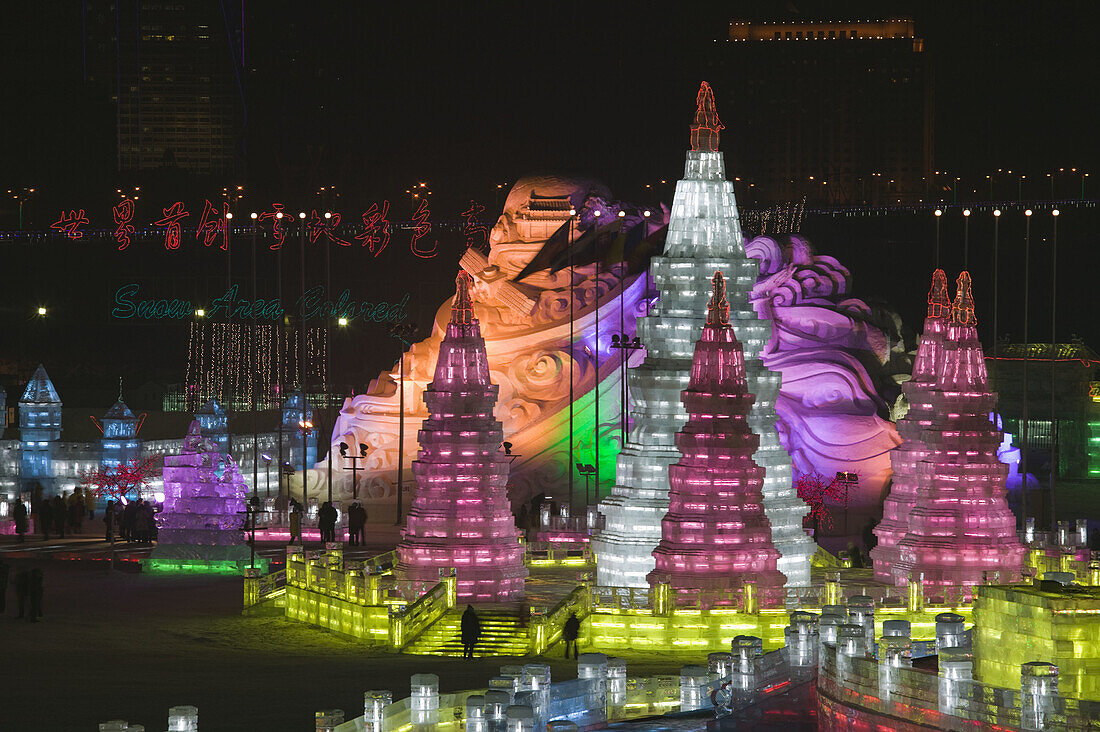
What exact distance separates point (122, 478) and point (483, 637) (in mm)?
21192

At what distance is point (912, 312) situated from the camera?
69125 mm

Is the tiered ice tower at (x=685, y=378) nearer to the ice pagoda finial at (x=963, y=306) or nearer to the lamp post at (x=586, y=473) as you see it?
the ice pagoda finial at (x=963, y=306)

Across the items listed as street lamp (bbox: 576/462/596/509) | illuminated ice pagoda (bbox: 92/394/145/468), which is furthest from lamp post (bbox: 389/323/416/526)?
illuminated ice pagoda (bbox: 92/394/145/468)

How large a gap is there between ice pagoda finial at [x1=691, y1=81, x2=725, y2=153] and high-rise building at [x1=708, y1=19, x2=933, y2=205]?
41757mm

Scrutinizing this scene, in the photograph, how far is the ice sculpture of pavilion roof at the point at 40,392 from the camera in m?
52.2

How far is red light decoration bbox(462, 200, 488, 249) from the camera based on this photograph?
7306 cm

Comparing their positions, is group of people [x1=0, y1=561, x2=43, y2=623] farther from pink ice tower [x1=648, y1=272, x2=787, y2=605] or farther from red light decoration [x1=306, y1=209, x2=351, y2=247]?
red light decoration [x1=306, y1=209, x2=351, y2=247]

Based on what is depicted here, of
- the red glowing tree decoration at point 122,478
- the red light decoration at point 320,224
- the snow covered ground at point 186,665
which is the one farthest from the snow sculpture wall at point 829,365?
the red light decoration at point 320,224

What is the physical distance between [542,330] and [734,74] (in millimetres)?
32510

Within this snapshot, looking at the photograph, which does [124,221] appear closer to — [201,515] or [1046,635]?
[201,515]

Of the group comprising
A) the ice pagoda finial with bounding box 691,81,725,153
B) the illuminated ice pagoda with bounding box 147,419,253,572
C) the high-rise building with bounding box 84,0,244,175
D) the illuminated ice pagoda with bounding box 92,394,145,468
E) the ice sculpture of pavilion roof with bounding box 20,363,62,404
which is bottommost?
the illuminated ice pagoda with bounding box 147,419,253,572

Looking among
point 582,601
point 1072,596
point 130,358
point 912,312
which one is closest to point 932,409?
point 582,601

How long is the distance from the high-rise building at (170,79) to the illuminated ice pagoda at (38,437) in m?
24.5

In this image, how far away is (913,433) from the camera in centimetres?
3634
